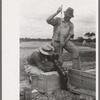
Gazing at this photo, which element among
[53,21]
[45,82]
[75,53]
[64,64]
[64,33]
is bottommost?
[45,82]

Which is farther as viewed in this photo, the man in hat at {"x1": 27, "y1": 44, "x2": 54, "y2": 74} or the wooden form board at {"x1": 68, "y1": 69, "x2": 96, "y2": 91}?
the wooden form board at {"x1": 68, "y1": 69, "x2": 96, "y2": 91}

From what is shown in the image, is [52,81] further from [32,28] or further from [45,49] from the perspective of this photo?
[32,28]

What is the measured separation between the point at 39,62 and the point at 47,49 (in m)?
0.14

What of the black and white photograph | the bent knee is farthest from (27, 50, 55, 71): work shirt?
the bent knee

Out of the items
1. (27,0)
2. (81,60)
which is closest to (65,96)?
(81,60)

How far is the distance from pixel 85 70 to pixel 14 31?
792 mm

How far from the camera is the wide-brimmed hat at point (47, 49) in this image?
2.60 m

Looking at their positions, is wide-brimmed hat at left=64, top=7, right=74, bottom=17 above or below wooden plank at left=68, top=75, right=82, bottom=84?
above

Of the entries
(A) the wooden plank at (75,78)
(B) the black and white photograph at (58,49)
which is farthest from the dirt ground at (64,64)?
(A) the wooden plank at (75,78)

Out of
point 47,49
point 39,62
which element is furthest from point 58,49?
point 39,62

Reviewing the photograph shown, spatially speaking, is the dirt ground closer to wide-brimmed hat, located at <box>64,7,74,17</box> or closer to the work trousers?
the work trousers

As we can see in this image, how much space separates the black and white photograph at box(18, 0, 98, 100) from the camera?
2553mm

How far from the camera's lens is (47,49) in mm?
2617

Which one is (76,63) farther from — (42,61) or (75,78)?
(42,61)
